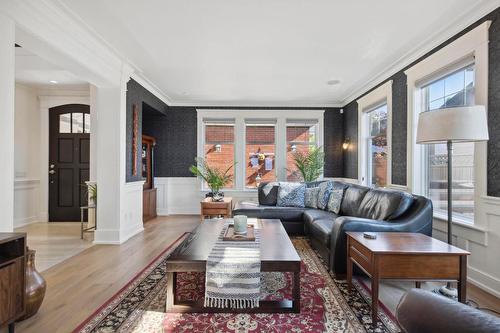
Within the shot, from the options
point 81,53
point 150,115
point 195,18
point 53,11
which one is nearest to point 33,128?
point 150,115

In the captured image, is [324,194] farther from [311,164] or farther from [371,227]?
[371,227]

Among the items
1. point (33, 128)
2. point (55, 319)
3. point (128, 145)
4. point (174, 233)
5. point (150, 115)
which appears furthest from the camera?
point (150, 115)

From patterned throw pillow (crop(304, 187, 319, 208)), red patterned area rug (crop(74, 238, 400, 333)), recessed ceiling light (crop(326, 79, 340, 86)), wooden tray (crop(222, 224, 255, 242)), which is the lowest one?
red patterned area rug (crop(74, 238, 400, 333))

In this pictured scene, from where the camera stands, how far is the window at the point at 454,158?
286 centimetres

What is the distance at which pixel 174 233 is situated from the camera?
472 centimetres

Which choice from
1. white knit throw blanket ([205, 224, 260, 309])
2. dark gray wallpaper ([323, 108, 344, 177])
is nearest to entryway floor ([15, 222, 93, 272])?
white knit throw blanket ([205, 224, 260, 309])

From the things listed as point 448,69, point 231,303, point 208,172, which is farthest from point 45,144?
point 448,69

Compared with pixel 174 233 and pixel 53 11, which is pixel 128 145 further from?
pixel 53 11

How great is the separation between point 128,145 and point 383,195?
3.74m

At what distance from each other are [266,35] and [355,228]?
7.50 ft

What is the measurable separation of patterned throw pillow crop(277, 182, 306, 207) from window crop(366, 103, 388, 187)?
1.28m

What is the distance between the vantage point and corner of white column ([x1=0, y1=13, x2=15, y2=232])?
6.80 ft

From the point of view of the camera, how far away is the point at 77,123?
18.7 ft

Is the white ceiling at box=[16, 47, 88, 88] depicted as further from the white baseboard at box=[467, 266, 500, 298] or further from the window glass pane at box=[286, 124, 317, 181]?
the white baseboard at box=[467, 266, 500, 298]
